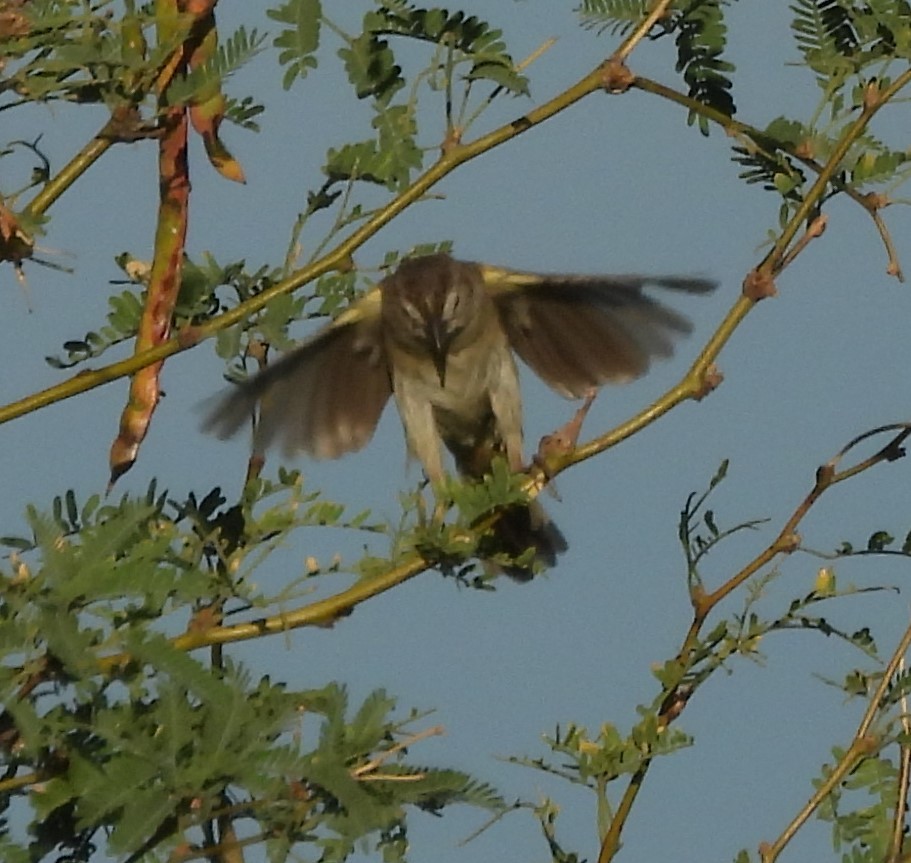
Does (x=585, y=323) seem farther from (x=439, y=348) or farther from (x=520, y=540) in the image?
(x=520, y=540)

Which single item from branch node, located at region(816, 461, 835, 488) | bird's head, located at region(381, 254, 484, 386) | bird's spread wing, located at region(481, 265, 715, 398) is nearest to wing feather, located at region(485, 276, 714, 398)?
bird's spread wing, located at region(481, 265, 715, 398)

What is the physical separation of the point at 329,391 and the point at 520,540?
178 cm

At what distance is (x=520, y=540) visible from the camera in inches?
148

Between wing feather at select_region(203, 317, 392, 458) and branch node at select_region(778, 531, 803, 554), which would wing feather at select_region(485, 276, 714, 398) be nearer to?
wing feather at select_region(203, 317, 392, 458)

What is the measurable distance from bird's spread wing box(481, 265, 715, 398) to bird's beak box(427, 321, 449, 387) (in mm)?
220

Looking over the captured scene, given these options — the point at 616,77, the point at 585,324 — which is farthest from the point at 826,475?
the point at 585,324

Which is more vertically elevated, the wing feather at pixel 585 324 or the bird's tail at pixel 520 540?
the wing feather at pixel 585 324

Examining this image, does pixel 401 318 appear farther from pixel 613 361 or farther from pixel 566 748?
pixel 566 748

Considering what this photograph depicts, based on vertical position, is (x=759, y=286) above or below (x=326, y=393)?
below

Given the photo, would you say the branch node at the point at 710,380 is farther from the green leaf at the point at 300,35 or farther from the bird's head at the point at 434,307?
the bird's head at the point at 434,307

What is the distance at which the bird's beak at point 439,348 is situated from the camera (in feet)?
18.3

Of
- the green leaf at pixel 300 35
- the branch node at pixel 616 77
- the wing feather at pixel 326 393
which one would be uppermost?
the wing feather at pixel 326 393

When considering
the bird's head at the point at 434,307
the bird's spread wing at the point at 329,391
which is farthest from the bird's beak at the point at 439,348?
the bird's spread wing at the point at 329,391

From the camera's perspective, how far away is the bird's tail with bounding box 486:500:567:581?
3.25m
